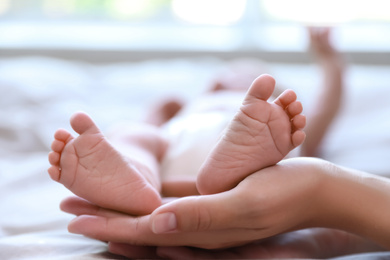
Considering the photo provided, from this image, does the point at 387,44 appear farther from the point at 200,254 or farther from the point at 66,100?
the point at 200,254

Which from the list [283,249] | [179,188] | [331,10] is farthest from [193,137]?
[331,10]

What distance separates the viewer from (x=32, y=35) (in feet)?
8.16

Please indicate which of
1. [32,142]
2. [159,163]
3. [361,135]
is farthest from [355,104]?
[32,142]

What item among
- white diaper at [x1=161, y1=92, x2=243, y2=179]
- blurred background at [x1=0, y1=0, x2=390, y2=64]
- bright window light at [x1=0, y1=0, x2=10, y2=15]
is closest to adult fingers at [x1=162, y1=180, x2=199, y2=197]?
white diaper at [x1=161, y1=92, x2=243, y2=179]

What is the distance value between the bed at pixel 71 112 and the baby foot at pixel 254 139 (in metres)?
0.20

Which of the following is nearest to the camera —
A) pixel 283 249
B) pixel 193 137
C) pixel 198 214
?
pixel 198 214

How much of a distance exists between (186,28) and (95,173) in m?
1.90

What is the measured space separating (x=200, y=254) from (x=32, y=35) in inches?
80.1

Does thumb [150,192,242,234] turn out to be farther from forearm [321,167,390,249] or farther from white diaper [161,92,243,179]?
white diaper [161,92,243,179]

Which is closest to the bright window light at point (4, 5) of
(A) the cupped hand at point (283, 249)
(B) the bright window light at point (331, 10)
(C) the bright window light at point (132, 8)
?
(C) the bright window light at point (132, 8)

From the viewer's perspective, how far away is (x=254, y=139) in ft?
2.23

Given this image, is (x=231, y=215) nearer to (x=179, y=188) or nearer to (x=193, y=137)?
(x=179, y=188)

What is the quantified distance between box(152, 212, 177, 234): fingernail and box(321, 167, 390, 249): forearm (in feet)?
0.67

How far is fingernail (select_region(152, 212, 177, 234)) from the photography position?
0.62m
